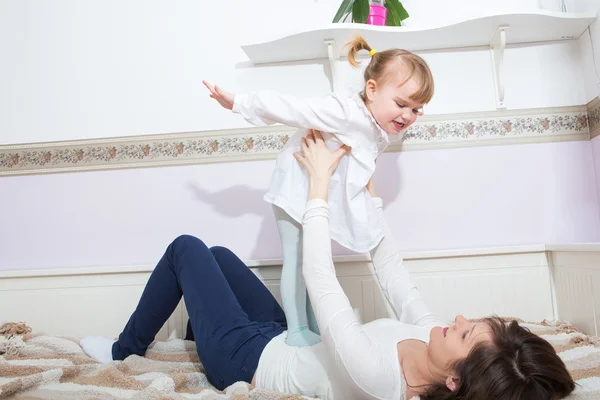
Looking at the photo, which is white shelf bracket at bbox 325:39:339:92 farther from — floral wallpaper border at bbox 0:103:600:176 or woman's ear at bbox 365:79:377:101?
woman's ear at bbox 365:79:377:101

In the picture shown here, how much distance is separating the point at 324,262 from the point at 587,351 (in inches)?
27.7

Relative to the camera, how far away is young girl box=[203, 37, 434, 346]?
1.35m

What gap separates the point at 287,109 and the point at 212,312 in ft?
1.74

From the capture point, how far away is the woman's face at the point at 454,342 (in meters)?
0.97

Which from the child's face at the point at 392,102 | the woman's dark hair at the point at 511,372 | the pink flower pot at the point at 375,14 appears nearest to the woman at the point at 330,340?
the woman's dark hair at the point at 511,372

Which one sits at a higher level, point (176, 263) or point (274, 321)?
point (176, 263)

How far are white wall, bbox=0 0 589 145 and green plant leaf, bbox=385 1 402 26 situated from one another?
0.16 metres

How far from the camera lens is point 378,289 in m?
1.86

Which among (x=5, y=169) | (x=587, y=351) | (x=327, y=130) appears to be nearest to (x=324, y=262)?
(x=327, y=130)

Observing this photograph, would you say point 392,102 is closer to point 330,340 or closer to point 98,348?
point 330,340

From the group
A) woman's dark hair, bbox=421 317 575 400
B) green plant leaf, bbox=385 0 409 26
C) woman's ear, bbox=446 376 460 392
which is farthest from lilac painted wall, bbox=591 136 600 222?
woman's ear, bbox=446 376 460 392

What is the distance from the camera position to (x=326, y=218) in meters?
1.18

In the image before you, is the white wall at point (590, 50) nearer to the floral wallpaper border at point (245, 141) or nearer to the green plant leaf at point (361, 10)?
the floral wallpaper border at point (245, 141)

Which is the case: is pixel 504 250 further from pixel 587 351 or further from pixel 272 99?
pixel 272 99
